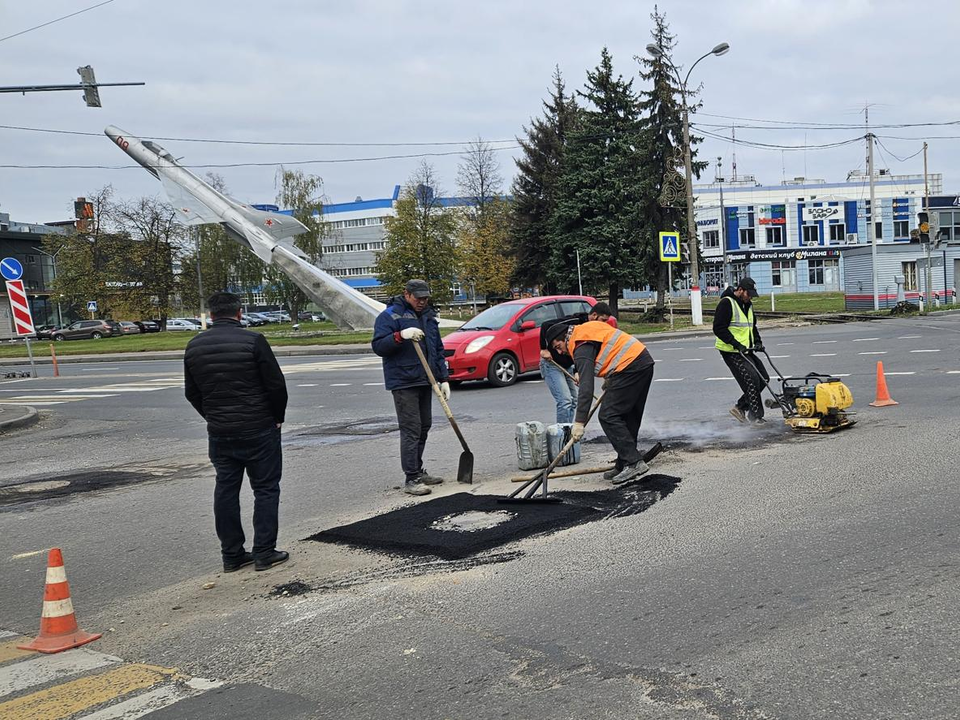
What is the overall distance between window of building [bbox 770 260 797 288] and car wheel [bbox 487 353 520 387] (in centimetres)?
6427

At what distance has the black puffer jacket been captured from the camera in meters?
5.64

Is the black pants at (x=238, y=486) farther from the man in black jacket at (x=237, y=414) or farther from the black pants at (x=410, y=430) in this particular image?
the black pants at (x=410, y=430)

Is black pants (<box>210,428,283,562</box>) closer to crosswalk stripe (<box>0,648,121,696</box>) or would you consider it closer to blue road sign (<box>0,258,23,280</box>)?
crosswalk stripe (<box>0,648,121,696</box>)

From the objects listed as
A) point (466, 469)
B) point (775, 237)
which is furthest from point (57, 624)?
point (775, 237)

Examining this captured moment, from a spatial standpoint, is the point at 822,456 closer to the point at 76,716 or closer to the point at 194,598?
the point at 194,598

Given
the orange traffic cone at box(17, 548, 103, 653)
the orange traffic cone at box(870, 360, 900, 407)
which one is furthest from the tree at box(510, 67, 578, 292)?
the orange traffic cone at box(17, 548, 103, 653)

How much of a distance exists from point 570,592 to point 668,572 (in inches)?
25.1

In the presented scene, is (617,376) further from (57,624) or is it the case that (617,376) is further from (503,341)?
(503,341)

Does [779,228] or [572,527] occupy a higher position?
[779,228]

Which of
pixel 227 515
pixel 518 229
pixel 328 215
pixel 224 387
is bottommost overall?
pixel 227 515

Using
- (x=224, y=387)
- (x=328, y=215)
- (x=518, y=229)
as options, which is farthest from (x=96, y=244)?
(x=224, y=387)

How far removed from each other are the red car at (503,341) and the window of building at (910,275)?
27086 mm

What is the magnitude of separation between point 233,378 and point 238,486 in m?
0.75

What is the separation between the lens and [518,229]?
159 feet
